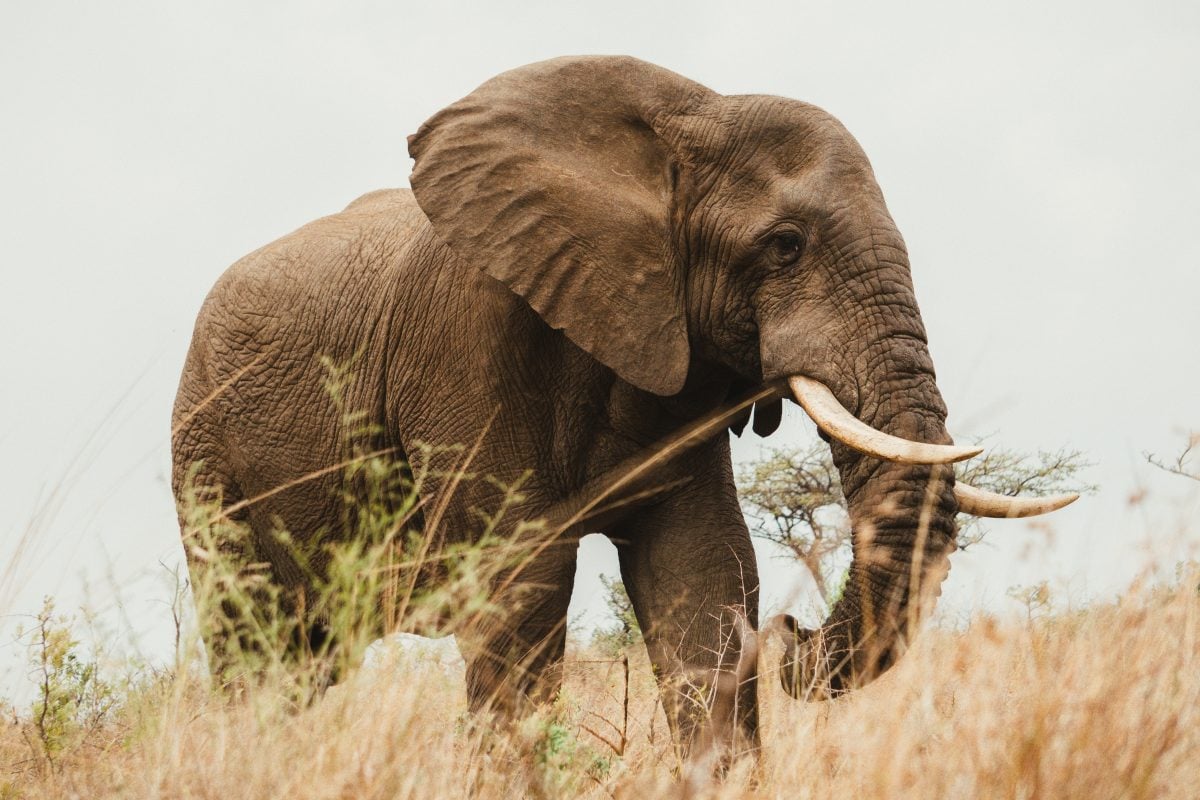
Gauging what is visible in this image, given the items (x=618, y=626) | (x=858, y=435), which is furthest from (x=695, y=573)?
(x=618, y=626)

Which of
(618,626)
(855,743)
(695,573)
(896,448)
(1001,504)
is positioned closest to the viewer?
(855,743)

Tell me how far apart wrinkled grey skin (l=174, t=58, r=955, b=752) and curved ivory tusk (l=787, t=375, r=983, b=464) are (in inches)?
2.5

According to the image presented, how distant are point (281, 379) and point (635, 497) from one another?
73.0 inches

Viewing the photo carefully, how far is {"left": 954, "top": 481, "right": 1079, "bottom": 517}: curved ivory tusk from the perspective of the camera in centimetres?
511

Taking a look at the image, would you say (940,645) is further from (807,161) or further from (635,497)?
(807,161)

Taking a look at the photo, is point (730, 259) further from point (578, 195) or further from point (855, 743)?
point (855, 743)

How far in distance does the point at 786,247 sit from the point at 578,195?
0.79 meters

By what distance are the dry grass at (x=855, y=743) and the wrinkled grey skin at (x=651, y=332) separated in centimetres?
78

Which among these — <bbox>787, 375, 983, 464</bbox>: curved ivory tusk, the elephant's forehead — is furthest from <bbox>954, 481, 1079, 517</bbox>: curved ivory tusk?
the elephant's forehead

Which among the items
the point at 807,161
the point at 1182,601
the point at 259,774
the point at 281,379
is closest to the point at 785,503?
the point at 281,379

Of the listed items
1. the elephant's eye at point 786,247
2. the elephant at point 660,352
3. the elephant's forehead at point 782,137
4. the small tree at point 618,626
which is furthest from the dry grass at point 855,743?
the small tree at point 618,626

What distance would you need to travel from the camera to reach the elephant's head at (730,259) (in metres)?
4.98

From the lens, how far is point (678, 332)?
211 inches

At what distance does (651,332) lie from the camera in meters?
5.36
